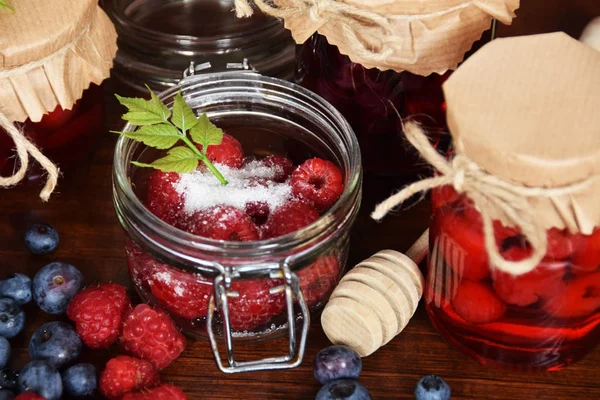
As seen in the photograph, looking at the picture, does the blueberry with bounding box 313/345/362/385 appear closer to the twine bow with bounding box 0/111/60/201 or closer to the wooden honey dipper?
the wooden honey dipper

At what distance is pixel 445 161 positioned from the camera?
68 cm

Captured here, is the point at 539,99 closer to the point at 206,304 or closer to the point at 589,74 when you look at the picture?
the point at 589,74

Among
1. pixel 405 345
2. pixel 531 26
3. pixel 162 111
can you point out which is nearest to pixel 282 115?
pixel 162 111

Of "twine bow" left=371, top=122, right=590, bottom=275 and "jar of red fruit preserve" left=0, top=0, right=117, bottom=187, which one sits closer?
"twine bow" left=371, top=122, right=590, bottom=275

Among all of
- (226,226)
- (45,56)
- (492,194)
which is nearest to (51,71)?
(45,56)

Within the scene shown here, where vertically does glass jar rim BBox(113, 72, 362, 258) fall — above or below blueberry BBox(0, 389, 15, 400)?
above

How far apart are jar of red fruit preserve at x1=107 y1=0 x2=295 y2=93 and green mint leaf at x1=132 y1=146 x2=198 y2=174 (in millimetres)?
280

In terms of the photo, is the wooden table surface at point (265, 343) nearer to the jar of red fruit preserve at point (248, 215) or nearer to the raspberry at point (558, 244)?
the jar of red fruit preserve at point (248, 215)

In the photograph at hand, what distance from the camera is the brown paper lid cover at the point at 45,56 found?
798 mm

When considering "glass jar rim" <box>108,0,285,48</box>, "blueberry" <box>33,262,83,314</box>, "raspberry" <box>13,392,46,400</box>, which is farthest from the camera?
"glass jar rim" <box>108,0,285,48</box>

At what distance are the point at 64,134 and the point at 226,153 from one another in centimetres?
20

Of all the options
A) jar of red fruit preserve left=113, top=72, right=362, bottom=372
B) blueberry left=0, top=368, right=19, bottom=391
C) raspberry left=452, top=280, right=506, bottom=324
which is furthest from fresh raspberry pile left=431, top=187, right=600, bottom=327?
blueberry left=0, top=368, right=19, bottom=391

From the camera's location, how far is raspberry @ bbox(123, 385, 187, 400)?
2.50 ft

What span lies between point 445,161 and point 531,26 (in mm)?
552
